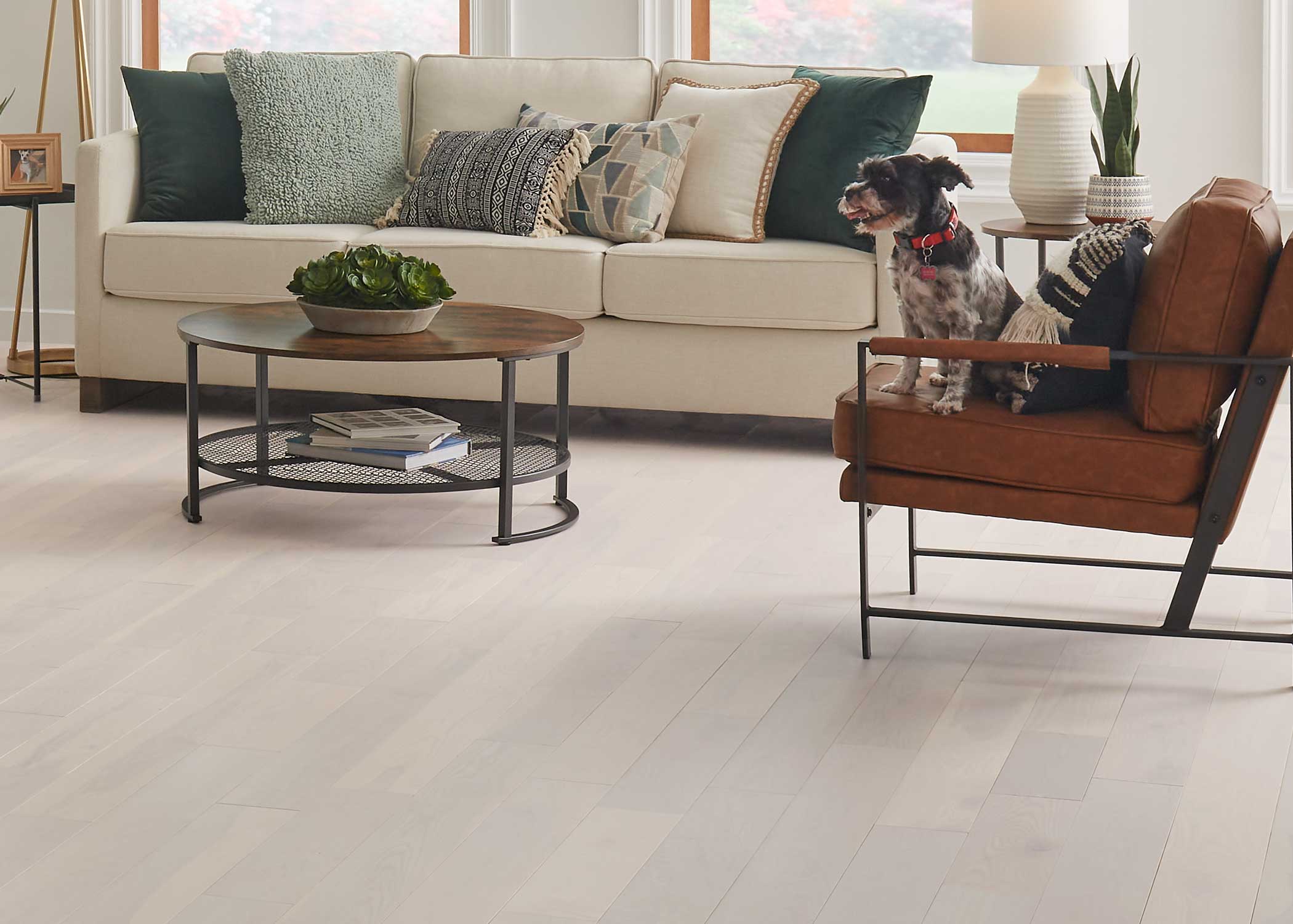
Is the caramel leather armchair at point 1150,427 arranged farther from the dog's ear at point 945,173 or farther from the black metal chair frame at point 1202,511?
the dog's ear at point 945,173

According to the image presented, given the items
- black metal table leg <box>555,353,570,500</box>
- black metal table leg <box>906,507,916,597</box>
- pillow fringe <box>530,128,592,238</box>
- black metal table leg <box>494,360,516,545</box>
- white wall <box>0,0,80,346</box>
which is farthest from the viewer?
white wall <box>0,0,80,346</box>

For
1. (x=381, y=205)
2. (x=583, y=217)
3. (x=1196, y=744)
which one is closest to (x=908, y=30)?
(x=583, y=217)

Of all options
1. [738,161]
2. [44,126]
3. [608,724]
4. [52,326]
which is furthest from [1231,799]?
A: [44,126]

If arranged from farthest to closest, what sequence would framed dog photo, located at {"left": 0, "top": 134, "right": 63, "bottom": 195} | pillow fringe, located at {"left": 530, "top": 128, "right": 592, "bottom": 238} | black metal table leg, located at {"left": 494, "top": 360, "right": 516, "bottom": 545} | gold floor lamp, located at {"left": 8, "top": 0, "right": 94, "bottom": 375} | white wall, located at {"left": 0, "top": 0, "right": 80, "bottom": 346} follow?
white wall, located at {"left": 0, "top": 0, "right": 80, "bottom": 346}
gold floor lamp, located at {"left": 8, "top": 0, "right": 94, "bottom": 375}
framed dog photo, located at {"left": 0, "top": 134, "right": 63, "bottom": 195}
pillow fringe, located at {"left": 530, "top": 128, "right": 592, "bottom": 238}
black metal table leg, located at {"left": 494, "top": 360, "right": 516, "bottom": 545}

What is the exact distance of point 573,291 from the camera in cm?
429

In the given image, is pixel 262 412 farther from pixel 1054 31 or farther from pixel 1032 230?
pixel 1054 31

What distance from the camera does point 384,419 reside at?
12.1 ft

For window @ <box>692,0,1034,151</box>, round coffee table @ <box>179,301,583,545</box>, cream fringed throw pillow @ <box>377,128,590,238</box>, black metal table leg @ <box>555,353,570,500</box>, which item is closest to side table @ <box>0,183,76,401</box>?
cream fringed throw pillow @ <box>377,128,590,238</box>

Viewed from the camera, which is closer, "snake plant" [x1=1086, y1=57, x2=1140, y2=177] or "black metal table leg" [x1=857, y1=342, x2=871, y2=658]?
"black metal table leg" [x1=857, y1=342, x2=871, y2=658]

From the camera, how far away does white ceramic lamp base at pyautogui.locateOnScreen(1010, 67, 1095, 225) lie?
4301 mm

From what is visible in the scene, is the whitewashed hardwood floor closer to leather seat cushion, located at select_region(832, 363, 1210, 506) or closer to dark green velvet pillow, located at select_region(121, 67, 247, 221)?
leather seat cushion, located at select_region(832, 363, 1210, 506)

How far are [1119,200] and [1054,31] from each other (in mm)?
473

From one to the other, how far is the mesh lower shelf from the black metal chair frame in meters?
1.00

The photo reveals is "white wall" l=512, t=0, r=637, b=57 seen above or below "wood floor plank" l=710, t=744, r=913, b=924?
above
